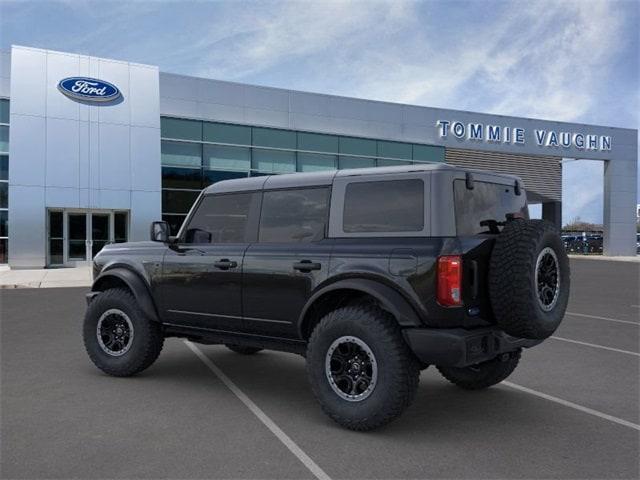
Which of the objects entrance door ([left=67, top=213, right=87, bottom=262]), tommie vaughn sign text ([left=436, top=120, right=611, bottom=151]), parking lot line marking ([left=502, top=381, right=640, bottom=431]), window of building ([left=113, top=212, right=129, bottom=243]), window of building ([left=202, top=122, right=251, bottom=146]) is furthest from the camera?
tommie vaughn sign text ([left=436, top=120, right=611, bottom=151])

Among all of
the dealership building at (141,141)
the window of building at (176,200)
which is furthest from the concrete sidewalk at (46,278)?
the window of building at (176,200)

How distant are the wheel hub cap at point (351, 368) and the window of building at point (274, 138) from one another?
2310cm

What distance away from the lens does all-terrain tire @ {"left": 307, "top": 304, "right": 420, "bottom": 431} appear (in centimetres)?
417

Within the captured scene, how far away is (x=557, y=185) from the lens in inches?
1462

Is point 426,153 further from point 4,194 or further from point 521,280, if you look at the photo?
point 521,280

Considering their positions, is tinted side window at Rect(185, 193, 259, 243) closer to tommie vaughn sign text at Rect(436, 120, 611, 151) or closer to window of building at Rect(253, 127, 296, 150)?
window of building at Rect(253, 127, 296, 150)

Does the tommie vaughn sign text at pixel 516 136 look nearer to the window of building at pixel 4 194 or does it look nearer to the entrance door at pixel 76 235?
the entrance door at pixel 76 235

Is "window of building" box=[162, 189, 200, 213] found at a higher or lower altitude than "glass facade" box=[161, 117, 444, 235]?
lower

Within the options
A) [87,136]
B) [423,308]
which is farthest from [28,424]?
[87,136]

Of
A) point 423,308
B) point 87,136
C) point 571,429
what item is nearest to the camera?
point 423,308

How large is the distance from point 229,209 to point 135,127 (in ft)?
63.0

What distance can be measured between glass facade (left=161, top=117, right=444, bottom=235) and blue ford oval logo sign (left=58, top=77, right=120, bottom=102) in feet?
8.37

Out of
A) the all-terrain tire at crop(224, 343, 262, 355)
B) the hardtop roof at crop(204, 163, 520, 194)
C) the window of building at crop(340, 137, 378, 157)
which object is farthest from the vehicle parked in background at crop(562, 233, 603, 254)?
the hardtop roof at crop(204, 163, 520, 194)

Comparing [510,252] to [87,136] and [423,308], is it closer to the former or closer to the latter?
[423,308]
